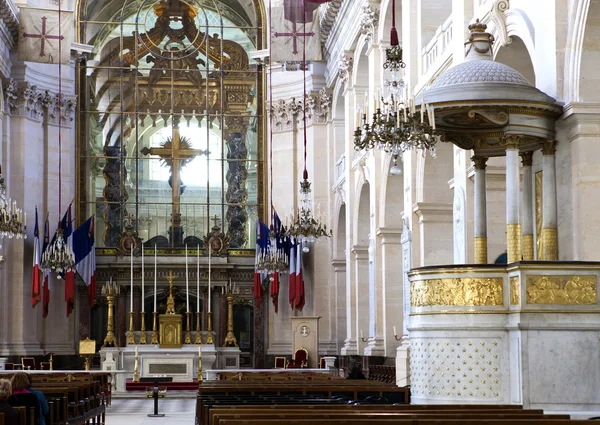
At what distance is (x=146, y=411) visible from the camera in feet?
64.1

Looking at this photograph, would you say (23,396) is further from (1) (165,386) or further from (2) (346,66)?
(2) (346,66)

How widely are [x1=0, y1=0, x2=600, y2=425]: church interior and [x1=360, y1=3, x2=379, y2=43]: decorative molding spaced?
0.06 m

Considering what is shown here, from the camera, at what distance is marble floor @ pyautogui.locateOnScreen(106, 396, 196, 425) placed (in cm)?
1686

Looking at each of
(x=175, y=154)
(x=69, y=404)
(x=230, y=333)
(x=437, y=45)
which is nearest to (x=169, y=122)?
(x=175, y=154)

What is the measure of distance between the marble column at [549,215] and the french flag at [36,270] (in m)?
18.5

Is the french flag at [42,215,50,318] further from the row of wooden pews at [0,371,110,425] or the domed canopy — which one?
the domed canopy

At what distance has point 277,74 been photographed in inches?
1265

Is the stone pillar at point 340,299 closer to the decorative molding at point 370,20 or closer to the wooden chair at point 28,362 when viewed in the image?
the decorative molding at point 370,20

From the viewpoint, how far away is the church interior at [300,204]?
1152 centimetres

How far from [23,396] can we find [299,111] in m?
22.7

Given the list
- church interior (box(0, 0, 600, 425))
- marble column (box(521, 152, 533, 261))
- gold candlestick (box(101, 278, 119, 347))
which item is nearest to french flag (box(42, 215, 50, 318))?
church interior (box(0, 0, 600, 425))

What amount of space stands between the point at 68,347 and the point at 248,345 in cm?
543

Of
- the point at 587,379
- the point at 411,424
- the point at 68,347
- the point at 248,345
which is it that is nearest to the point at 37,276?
the point at 68,347

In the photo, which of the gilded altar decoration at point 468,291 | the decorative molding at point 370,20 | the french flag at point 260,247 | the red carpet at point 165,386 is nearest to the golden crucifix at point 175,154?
the french flag at point 260,247
